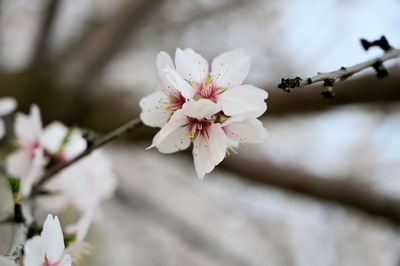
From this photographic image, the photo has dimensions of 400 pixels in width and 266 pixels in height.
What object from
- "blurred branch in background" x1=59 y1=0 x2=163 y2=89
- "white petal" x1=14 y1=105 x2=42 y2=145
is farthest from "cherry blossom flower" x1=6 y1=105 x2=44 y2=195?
"blurred branch in background" x1=59 y1=0 x2=163 y2=89

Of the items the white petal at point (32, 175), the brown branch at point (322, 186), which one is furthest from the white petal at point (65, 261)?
the brown branch at point (322, 186)

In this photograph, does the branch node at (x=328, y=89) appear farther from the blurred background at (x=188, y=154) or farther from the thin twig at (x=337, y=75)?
the blurred background at (x=188, y=154)

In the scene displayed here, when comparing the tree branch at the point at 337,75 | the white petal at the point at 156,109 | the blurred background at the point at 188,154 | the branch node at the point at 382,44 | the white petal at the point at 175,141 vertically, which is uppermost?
the branch node at the point at 382,44

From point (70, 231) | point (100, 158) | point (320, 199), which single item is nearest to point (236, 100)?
point (70, 231)

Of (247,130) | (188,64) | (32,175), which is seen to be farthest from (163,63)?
(32,175)

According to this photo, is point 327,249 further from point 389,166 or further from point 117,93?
point 117,93

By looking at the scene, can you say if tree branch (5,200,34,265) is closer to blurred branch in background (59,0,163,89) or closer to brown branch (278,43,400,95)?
brown branch (278,43,400,95)
